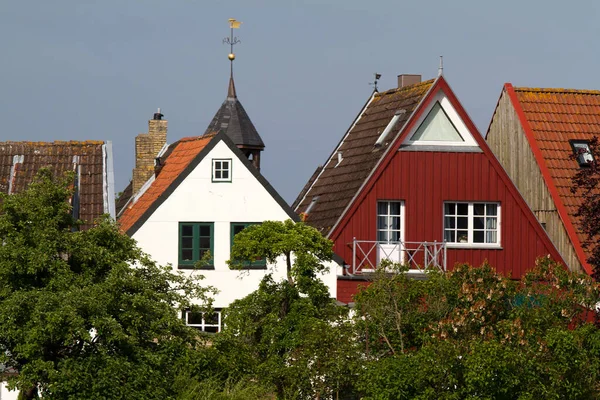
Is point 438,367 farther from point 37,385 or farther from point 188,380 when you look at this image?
point 37,385

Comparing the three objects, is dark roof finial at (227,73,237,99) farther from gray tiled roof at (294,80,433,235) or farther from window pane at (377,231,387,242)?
window pane at (377,231,387,242)

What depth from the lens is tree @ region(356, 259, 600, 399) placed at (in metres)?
26.8

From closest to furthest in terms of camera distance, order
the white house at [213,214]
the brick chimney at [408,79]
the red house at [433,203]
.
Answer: the white house at [213,214], the red house at [433,203], the brick chimney at [408,79]

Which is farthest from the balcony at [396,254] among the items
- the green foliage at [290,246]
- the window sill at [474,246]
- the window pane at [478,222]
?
the green foliage at [290,246]

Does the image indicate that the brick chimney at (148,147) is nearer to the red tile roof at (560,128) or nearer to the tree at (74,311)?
the red tile roof at (560,128)

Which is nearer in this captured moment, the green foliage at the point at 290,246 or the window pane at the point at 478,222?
the green foliage at the point at 290,246

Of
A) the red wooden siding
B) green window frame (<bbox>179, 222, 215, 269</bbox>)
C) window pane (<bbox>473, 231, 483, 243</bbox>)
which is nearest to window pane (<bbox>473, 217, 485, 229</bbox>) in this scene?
window pane (<bbox>473, 231, 483, 243</bbox>)

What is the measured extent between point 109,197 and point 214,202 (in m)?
2.51

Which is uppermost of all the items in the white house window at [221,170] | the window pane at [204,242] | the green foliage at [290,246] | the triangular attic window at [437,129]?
the triangular attic window at [437,129]

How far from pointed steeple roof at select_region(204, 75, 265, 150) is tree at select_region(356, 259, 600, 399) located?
57.0 ft

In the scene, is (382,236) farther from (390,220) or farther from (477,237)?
(477,237)

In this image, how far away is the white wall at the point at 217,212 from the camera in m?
36.4

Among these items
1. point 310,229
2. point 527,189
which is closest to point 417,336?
point 310,229

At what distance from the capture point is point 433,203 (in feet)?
124
